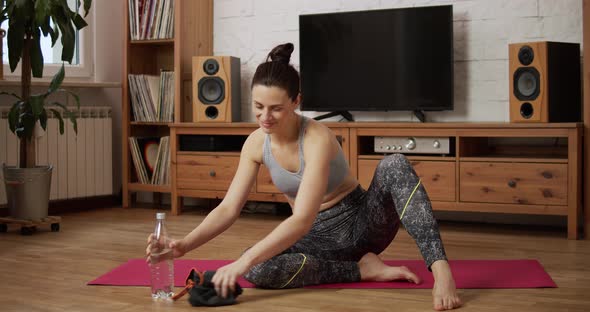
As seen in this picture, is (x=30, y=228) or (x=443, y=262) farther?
(x=30, y=228)

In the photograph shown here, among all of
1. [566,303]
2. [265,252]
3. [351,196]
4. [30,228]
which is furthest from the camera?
[30,228]

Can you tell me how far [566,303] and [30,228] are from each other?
2.60 m

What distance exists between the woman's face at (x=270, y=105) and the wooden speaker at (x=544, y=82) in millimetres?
1808

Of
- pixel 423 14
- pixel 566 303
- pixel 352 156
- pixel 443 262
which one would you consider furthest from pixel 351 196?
pixel 423 14

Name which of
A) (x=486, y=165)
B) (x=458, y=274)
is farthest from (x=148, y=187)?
(x=458, y=274)

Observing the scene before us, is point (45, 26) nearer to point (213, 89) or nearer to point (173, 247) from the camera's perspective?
point (213, 89)

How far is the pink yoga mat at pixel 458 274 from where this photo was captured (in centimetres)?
254

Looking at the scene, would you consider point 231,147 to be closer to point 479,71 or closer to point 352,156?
point 352,156

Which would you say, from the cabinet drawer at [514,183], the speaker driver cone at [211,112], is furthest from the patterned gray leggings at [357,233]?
the speaker driver cone at [211,112]

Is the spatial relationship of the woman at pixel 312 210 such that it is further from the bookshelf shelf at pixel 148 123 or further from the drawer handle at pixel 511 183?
the bookshelf shelf at pixel 148 123

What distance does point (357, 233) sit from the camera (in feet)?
8.31

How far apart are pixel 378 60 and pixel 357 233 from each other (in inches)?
73.3

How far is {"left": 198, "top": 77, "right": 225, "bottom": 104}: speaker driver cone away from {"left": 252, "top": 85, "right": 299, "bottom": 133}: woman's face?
2.26 m

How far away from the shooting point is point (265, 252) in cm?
213
